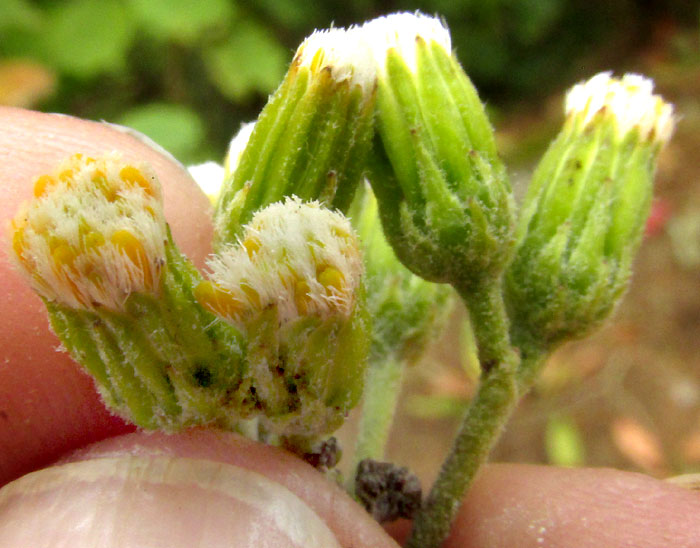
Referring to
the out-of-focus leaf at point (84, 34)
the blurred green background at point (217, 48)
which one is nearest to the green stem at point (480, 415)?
the blurred green background at point (217, 48)

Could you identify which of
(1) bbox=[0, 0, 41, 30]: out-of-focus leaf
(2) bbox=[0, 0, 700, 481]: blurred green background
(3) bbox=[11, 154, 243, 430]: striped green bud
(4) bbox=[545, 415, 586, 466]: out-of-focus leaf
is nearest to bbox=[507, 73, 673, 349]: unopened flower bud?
(3) bbox=[11, 154, 243, 430]: striped green bud

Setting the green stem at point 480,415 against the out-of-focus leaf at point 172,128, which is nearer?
the green stem at point 480,415

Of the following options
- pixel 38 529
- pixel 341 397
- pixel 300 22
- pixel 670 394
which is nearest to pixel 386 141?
pixel 341 397

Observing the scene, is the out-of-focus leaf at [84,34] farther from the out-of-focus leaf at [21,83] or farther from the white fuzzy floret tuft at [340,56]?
the white fuzzy floret tuft at [340,56]

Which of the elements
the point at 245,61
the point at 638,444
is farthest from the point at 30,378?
the point at 638,444

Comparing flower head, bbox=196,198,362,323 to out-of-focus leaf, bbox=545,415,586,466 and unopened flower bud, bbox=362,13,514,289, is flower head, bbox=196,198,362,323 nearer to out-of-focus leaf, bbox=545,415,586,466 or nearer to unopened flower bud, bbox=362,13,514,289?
unopened flower bud, bbox=362,13,514,289
